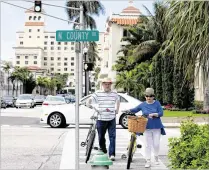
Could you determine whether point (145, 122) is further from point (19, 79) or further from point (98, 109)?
point (19, 79)

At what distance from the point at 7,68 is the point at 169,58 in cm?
4945

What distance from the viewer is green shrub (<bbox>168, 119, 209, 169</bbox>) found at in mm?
6836

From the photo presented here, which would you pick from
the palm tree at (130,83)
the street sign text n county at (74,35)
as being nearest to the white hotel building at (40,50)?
the palm tree at (130,83)

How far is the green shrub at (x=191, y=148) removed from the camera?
22.4 feet

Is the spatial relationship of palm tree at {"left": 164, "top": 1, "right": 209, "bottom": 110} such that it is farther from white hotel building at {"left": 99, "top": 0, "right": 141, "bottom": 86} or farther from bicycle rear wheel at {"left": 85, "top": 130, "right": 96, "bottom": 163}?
white hotel building at {"left": 99, "top": 0, "right": 141, "bottom": 86}

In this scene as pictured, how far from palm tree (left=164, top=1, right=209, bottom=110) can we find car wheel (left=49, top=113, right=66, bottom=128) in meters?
7.94

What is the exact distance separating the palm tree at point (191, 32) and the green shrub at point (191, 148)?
5.02 m

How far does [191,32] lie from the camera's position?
13219 millimetres

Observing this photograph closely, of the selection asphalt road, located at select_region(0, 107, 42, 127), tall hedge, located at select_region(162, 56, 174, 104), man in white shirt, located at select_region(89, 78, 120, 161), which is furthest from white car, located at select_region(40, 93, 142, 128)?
tall hedge, located at select_region(162, 56, 174, 104)

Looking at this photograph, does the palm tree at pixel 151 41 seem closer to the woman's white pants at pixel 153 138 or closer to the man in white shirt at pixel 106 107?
the man in white shirt at pixel 106 107

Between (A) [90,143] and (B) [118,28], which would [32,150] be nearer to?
(A) [90,143]

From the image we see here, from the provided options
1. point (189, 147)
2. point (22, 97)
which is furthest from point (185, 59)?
point (22, 97)

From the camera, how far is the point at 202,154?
22.7 feet

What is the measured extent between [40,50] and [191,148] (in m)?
166
